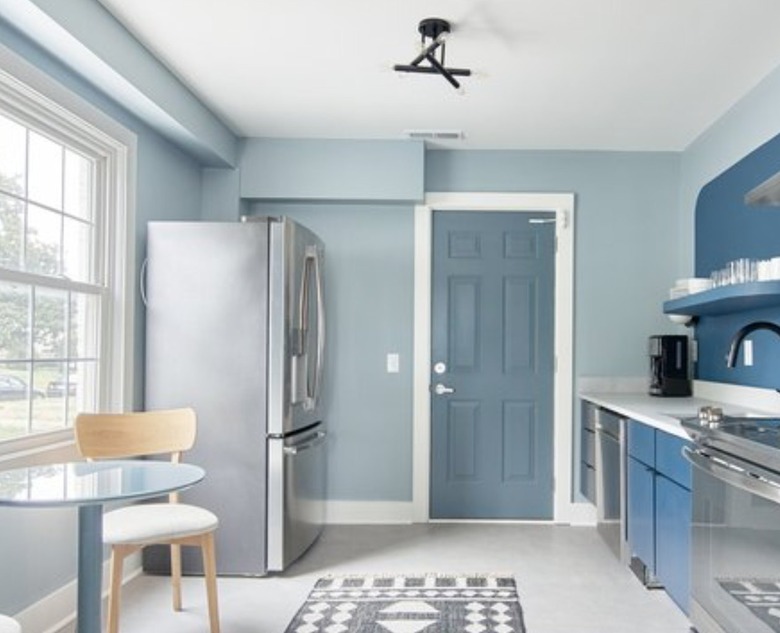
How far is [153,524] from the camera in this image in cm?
256

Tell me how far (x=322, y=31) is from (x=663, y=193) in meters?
2.66

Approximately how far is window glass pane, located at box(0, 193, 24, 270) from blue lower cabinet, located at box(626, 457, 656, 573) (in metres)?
2.75

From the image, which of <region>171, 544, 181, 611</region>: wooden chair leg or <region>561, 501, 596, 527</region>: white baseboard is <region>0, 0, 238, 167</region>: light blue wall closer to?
<region>171, 544, 181, 611</region>: wooden chair leg

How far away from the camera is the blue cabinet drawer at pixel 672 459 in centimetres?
263

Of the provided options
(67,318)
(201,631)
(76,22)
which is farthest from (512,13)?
(201,631)

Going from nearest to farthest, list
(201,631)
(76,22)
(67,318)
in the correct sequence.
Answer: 1. (76,22)
2. (201,631)
3. (67,318)

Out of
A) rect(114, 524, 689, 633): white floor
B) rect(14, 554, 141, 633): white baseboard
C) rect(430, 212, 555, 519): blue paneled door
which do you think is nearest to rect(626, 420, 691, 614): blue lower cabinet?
rect(114, 524, 689, 633): white floor

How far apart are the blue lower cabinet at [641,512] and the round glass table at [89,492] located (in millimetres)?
1957

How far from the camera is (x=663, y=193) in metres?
4.51

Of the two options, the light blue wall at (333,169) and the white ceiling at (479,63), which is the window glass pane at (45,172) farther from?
the light blue wall at (333,169)

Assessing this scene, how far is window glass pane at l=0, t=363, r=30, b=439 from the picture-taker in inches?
101

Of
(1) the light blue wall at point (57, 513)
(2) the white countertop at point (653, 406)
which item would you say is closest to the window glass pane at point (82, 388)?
(1) the light blue wall at point (57, 513)

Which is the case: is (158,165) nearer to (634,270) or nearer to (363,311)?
(363,311)

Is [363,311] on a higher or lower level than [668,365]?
higher
